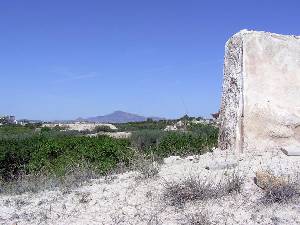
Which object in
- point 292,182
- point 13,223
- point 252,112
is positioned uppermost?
point 252,112

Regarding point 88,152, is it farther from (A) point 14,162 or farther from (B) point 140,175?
(B) point 140,175

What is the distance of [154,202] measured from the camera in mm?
6406

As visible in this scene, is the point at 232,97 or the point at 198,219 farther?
the point at 232,97

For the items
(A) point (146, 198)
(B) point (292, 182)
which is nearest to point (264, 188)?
(B) point (292, 182)

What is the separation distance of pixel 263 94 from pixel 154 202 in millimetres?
2729

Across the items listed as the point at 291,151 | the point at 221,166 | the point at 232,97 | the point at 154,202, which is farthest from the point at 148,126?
the point at 154,202

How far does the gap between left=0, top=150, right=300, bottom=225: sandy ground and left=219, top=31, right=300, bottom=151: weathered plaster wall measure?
366 mm

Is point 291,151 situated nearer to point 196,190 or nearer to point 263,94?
point 263,94

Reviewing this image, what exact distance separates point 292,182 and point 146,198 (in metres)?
1.83

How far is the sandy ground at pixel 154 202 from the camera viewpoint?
5.84 m

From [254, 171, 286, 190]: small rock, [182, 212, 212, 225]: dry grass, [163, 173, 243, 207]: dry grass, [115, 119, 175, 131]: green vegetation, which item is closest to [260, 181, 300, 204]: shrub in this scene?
[254, 171, 286, 190]: small rock

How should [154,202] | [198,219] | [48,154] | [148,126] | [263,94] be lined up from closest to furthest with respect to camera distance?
[198,219]
[154,202]
[263,94]
[48,154]
[148,126]

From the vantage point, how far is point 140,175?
7328mm

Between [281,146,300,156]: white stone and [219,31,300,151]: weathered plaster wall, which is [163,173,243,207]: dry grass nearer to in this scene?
[281,146,300,156]: white stone
